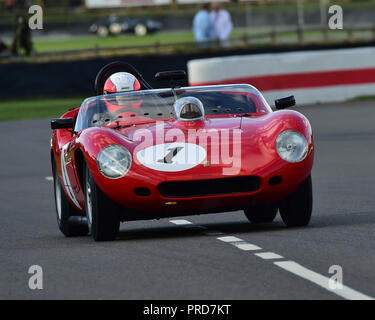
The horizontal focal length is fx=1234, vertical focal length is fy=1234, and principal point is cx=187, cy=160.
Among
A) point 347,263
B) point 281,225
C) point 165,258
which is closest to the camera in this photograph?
point 347,263

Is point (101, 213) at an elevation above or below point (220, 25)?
above

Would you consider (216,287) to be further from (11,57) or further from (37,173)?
(11,57)

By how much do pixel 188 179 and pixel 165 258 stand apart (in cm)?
91

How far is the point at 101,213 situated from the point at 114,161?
0.41 metres

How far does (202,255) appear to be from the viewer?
802 centimetres

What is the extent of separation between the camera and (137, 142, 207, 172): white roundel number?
8719mm

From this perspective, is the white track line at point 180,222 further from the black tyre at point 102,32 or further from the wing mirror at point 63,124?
the black tyre at point 102,32

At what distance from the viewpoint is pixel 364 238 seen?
8.58m

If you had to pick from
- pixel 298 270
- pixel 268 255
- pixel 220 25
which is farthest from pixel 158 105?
pixel 220 25

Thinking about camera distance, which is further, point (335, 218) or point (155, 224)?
Result: point (155, 224)

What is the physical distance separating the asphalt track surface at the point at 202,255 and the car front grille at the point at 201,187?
34 centimetres

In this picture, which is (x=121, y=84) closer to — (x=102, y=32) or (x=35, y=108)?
(x=35, y=108)

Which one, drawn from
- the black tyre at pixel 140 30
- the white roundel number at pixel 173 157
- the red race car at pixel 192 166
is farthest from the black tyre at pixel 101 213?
the black tyre at pixel 140 30
